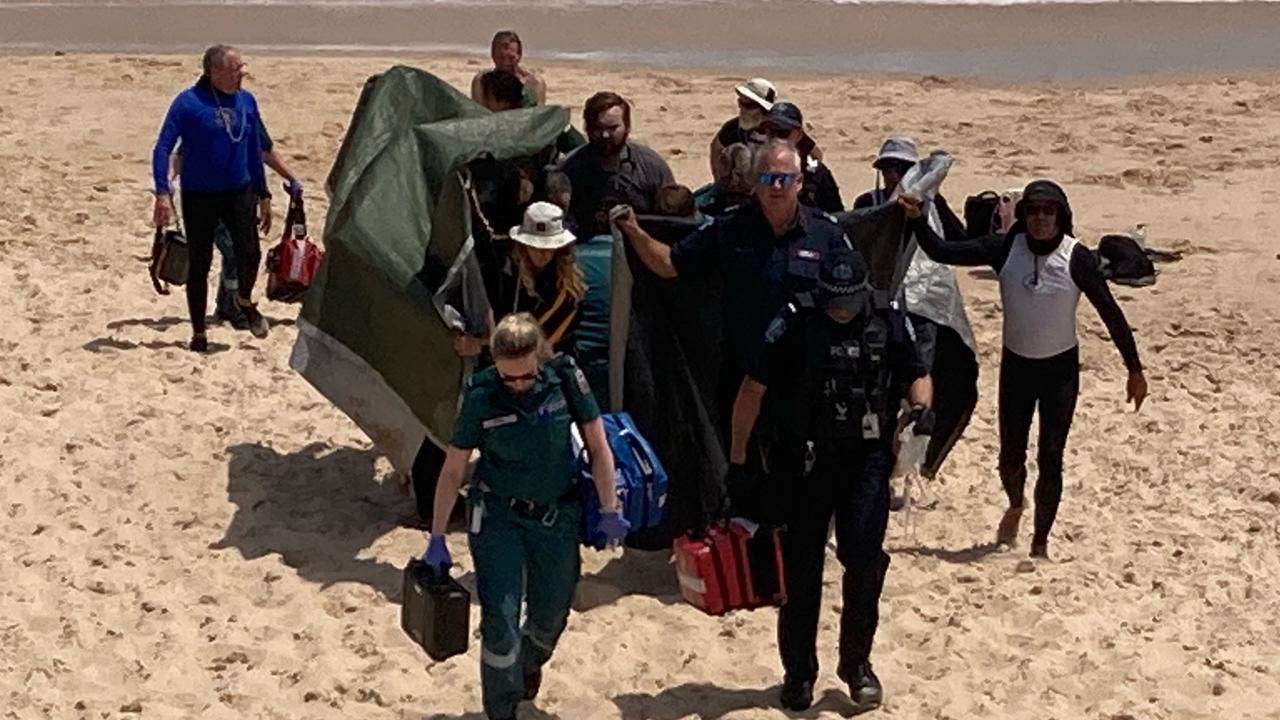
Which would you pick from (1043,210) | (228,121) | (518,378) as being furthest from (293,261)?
(518,378)

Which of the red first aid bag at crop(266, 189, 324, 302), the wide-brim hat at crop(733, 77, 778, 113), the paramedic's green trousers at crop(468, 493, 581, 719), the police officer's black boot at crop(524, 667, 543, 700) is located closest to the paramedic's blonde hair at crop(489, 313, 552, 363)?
the paramedic's green trousers at crop(468, 493, 581, 719)

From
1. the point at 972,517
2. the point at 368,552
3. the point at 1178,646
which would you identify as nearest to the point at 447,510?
the point at 368,552

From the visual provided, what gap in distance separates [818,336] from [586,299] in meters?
1.55

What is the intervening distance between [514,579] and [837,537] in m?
1.21

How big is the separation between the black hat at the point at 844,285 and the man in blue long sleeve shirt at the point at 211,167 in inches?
206

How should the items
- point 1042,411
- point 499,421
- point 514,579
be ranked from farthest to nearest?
point 1042,411 → point 514,579 → point 499,421

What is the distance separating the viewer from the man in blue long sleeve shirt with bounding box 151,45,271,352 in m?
11.8

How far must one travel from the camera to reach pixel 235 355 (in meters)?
12.2

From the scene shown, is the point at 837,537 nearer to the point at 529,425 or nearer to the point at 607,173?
the point at 529,425

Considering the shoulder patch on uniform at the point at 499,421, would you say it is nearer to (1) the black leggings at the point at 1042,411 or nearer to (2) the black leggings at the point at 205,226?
(1) the black leggings at the point at 1042,411

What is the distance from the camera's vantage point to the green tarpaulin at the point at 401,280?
917cm

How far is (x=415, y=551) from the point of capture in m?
9.64

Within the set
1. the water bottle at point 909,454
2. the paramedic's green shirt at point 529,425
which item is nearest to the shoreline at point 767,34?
the water bottle at point 909,454

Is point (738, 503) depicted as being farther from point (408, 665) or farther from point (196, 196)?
point (196, 196)
